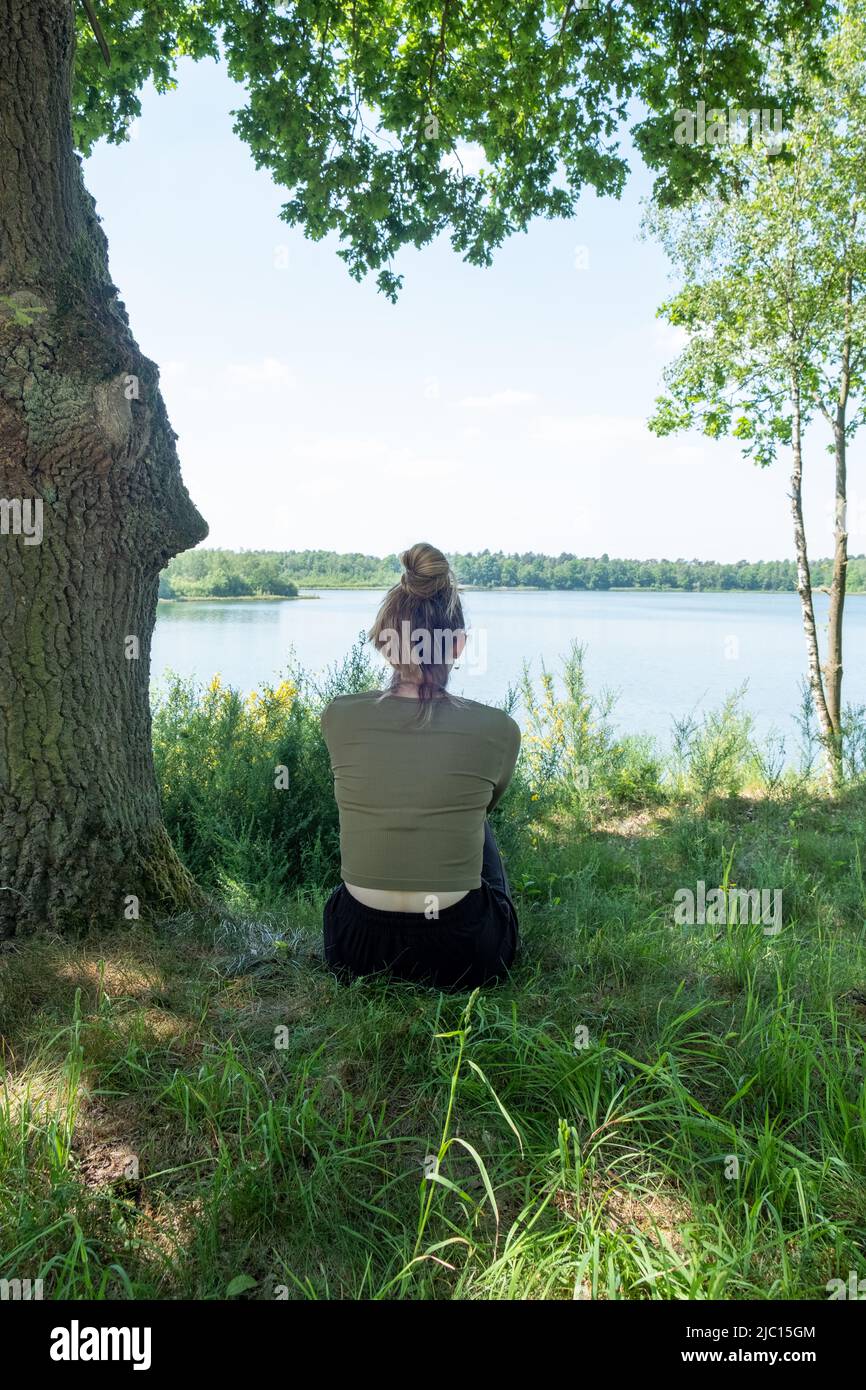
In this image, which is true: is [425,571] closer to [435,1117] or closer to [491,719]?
[491,719]

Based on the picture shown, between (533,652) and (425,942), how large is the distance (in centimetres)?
1038

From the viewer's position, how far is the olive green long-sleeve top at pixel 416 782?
9.07ft

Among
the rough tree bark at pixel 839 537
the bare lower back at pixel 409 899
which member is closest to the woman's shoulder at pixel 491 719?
the bare lower back at pixel 409 899

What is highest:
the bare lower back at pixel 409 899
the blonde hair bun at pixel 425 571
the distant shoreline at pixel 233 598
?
the distant shoreline at pixel 233 598

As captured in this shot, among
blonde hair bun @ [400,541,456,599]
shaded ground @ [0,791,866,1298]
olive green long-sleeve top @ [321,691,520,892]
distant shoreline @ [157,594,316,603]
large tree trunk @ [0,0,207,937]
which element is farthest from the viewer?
distant shoreline @ [157,594,316,603]

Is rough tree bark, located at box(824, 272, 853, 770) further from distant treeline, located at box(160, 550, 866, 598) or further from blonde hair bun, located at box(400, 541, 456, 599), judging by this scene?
blonde hair bun, located at box(400, 541, 456, 599)

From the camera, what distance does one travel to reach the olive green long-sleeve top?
9.07ft

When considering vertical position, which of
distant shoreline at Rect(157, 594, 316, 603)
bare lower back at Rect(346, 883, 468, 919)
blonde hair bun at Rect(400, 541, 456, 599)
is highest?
distant shoreline at Rect(157, 594, 316, 603)

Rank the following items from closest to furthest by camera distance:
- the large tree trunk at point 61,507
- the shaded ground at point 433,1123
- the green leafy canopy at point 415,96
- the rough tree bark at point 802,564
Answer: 1. the shaded ground at point 433,1123
2. the large tree trunk at point 61,507
3. the green leafy canopy at point 415,96
4. the rough tree bark at point 802,564

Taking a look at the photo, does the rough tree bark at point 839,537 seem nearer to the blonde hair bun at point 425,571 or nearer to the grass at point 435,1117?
the grass at point 435,1117

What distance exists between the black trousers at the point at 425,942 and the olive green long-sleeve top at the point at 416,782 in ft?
0.36

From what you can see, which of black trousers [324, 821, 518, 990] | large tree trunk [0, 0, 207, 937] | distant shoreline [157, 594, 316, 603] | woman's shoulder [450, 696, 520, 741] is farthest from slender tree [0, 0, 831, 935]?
distant shoreline [157, 594, 316, 603]
